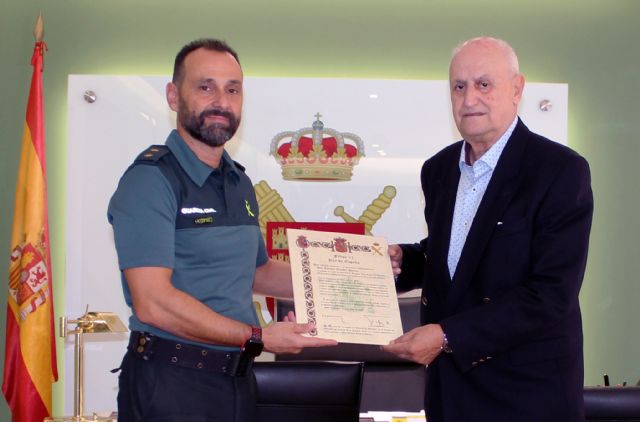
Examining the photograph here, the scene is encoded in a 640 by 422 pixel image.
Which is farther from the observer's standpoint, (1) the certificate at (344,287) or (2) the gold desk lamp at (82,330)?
(2) the gold desk lamp at (82,330)

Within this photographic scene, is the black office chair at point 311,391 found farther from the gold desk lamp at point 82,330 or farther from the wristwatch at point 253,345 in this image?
the gold desk lamp at point 82,330

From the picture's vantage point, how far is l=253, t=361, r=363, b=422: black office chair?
93.9 inches

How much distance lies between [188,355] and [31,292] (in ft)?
9.02

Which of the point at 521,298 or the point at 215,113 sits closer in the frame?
the point at 521,298

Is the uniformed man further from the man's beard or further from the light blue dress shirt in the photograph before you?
the light blue dress shirt

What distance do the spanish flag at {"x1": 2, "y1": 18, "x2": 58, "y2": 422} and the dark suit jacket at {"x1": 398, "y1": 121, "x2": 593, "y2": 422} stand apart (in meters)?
3.00

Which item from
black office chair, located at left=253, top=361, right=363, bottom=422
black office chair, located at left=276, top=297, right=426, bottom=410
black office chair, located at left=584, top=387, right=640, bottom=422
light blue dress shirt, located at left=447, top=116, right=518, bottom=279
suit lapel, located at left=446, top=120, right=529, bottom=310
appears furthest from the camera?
black office chair, located at left=276, top=297, right=426, bottom=410

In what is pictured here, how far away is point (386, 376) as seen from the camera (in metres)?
3.83

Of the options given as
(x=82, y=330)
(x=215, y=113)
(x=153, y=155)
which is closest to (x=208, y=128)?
(x=215, y=113)

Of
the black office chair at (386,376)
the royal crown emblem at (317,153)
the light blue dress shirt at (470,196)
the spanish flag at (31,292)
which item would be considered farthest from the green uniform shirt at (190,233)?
the royal crown emblem at (317,153)

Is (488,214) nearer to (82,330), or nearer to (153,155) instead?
(153,155)

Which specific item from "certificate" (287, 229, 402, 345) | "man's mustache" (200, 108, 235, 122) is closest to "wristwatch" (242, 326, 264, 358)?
"certificate" (287, 229, 402, 345)

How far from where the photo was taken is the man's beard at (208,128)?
264cm

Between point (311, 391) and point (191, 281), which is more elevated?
point (191, 281)
